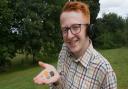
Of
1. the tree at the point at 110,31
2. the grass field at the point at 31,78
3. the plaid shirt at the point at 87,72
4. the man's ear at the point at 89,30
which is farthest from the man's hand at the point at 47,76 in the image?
the tree at the point at 110,31

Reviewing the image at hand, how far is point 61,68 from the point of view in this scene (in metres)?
3.21

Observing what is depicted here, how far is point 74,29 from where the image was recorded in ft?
9.46

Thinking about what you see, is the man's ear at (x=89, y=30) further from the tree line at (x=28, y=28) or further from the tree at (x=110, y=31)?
the tree at (x=110, y=31)

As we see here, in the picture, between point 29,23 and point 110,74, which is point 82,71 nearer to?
point 110,74

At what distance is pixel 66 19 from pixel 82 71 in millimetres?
422

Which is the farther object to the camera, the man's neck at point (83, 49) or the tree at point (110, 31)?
the tree at point (110, 31)

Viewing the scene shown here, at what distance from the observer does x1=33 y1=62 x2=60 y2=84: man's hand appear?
2.66 m

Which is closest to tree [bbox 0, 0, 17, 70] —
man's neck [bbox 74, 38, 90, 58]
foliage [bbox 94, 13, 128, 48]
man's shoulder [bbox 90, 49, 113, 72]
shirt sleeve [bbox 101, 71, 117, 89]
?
foliage [bbox 94, 13, 128, 48]

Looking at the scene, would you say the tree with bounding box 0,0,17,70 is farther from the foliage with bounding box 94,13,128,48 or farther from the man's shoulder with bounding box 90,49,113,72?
the man's shoulder with bounding box 90,49,113,72

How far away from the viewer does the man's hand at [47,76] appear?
2.66 meters

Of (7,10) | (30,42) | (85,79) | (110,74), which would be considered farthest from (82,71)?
(30,42)

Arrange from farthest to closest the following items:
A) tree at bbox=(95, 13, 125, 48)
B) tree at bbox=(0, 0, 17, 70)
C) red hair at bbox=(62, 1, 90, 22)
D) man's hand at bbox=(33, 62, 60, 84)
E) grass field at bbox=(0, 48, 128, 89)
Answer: tree at bbox=(95, 13, 125, 48), tree at bbox=(0, 0, 17, 70), grass field at bbox=(0, 48, 128, 89), red hair at bbox=(62, 1, 90, 22), man's hand at bbox=(33, 62, 60, 84)

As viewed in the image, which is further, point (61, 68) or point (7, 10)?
point (7, 10)

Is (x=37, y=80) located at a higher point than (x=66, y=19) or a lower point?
lower
